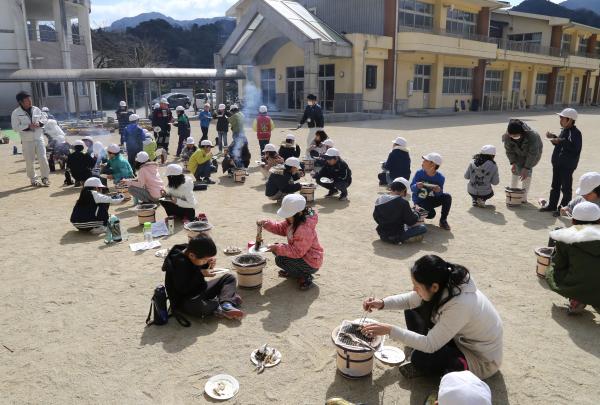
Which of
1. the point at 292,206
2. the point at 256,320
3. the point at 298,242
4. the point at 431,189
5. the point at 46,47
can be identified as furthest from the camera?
the point at 46,47

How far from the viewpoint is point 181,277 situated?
4.06 meters

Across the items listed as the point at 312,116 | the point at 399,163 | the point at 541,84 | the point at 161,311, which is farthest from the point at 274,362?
the point at 541,84

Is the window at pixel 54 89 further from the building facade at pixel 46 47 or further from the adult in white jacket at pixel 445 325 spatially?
the adult in white jacket at pixel 445 325

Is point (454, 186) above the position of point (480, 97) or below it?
below

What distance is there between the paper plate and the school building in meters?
21.8

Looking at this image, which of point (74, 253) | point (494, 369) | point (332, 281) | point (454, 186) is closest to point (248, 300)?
point (332, 281)

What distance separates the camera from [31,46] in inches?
1014

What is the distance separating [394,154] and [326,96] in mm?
20732

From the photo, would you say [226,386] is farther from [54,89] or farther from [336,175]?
[54,89]

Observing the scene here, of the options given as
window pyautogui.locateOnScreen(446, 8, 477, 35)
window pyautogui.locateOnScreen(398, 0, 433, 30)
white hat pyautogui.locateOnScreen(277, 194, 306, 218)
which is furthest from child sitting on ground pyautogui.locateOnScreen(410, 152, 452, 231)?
window pyautogui.locateOnScreen(446, 8, 477, 35)

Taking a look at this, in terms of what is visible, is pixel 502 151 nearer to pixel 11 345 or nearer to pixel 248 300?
pixel 248 300

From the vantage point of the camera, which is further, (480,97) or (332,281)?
(480,97)

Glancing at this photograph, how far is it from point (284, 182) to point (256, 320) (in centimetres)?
439

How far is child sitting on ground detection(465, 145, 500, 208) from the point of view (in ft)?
25.7
